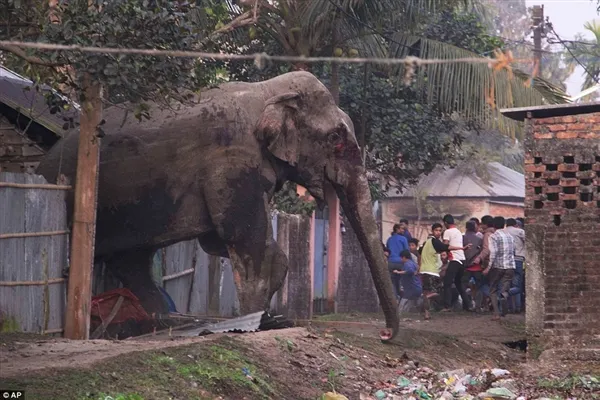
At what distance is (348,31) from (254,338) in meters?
8.16

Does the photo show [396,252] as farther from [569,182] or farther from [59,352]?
[59,352]

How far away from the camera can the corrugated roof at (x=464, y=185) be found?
3612 cm

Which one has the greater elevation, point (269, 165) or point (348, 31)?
point (348, 31)

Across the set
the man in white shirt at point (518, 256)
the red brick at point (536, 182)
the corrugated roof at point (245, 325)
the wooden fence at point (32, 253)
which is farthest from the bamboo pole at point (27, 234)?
the man in white shirt at point (518, 256)

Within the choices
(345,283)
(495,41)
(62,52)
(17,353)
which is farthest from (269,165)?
(495,41)

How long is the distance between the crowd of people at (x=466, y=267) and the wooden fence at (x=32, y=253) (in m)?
7.40

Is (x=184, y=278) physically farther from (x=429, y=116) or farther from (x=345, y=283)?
(x=429, y=116)

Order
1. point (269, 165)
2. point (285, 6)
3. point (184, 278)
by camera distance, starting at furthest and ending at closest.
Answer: point (285, 6) < point (184, 278) < point (269, 165)

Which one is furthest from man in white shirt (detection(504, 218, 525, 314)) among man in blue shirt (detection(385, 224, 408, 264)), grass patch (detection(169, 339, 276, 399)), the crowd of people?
grass patch (detection(169, 339, 276, 399))

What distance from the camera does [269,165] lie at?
13289 millimetres

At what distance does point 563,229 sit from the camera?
12.3 m

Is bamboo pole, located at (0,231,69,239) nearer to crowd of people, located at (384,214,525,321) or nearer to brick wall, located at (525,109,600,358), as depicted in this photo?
brick wall, located at (525,109,600,358)

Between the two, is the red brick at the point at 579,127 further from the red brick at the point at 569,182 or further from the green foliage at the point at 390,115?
the green foliage at the point at 390,115

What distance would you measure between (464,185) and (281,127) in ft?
79.4
